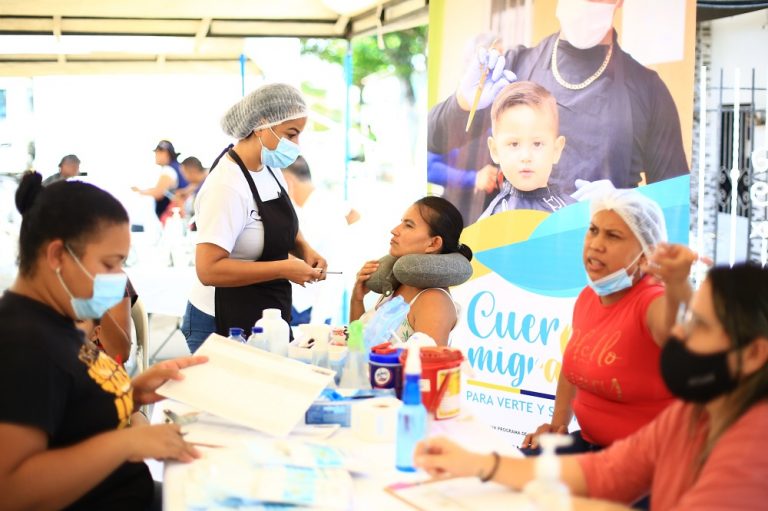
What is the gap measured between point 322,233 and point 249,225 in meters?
2.58

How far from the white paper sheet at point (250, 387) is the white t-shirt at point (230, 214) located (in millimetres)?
818

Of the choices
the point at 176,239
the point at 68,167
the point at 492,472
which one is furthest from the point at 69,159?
the point at 492,472

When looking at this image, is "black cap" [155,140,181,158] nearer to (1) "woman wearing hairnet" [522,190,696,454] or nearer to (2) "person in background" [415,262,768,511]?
(1) "woman wearing hairnet" [522,190,696,454]

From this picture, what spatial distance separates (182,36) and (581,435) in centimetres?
415

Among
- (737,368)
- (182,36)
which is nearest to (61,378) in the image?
(737,368)

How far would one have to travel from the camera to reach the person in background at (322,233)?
5656 mm

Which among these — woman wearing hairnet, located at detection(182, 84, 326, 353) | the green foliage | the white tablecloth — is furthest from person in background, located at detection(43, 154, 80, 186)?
the green foliage

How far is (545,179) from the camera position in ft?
13.0

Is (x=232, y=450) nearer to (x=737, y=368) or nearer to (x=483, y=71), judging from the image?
(x=737, y=368)

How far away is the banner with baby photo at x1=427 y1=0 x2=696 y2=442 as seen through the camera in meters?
3.53

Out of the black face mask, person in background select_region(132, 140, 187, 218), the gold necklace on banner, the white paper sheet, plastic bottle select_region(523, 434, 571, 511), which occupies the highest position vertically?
the gold necklace on banner

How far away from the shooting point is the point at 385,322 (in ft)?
9.09

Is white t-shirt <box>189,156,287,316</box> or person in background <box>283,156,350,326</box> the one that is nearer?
white t-shirt <box>189,156,287,316</box>

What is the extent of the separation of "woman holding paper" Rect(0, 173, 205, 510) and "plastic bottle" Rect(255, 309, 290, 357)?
77 centimetres
